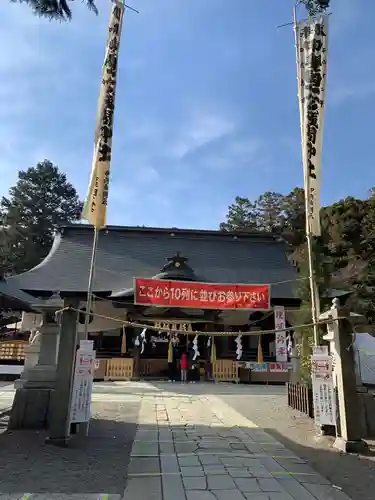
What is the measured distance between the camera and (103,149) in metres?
7.66

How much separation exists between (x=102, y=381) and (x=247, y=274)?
28.2 feet

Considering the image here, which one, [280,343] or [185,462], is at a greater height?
[280,343]

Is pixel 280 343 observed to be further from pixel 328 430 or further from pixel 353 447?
pixel 353 447

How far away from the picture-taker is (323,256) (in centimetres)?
897

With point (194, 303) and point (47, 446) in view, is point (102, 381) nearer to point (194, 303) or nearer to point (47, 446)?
point (194, 303)

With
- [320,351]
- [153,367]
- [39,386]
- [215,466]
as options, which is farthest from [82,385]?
[153,367]

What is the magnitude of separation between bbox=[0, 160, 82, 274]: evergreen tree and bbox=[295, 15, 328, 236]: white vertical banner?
96.9ft

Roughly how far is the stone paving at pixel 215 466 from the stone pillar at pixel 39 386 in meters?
1.70

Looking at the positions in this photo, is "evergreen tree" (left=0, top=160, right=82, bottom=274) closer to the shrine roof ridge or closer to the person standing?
the shrine roof ridge

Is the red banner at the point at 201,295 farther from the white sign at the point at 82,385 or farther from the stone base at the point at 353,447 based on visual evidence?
the stone base at the point at 353,447

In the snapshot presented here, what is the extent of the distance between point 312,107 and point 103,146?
4.23 m

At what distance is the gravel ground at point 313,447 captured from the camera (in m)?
4.04

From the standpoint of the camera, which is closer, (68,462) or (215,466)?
(215,466)

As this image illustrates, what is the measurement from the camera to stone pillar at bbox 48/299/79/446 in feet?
17.4
